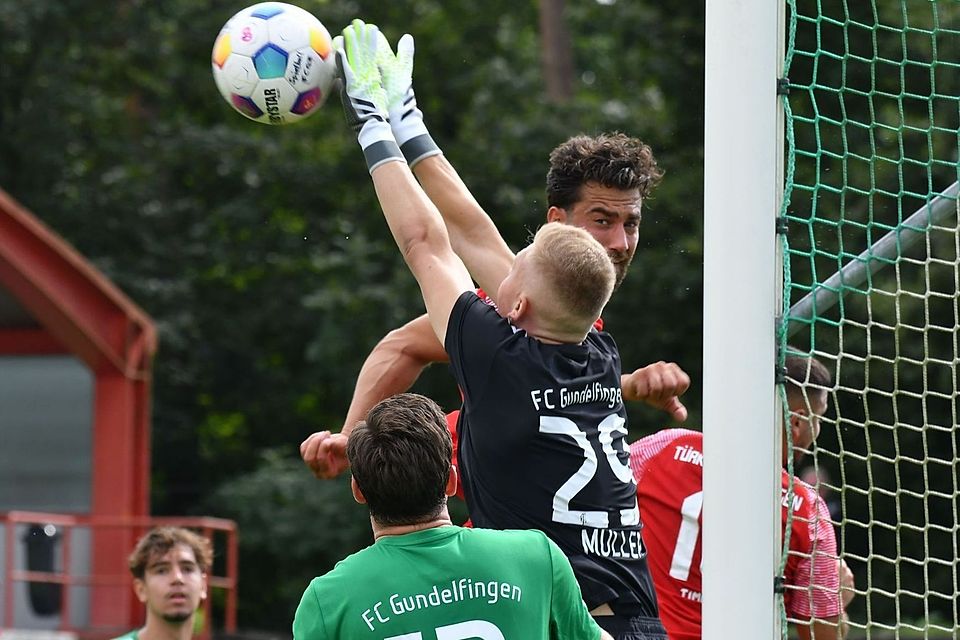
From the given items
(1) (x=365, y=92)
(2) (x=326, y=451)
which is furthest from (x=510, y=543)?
(1) (x=365, y=92)

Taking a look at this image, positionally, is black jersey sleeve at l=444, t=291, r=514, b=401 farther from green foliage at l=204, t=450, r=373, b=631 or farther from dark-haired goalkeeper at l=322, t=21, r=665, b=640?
green foliage at l=204, t=450, r=373, b=631

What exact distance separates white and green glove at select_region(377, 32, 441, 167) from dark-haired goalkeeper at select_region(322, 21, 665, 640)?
1.29 feet

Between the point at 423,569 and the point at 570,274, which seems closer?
the point at 423,569

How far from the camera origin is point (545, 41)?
22312mm

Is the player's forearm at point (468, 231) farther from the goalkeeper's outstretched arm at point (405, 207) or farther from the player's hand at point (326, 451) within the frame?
the player's hand at point (326, 451)

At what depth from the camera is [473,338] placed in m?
3.46

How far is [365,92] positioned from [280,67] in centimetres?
49

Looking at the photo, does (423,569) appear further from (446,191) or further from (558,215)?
(558,215)

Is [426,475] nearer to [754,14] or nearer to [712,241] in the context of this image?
[712,241]

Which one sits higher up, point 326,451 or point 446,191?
point 446,191

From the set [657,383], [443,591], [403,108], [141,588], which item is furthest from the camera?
[141,588]

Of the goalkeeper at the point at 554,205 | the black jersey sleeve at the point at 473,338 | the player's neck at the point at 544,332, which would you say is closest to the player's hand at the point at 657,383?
the goalkeeper at the point at 554,205

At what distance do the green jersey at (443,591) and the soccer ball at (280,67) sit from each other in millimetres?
1680

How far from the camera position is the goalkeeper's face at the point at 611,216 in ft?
14.1
